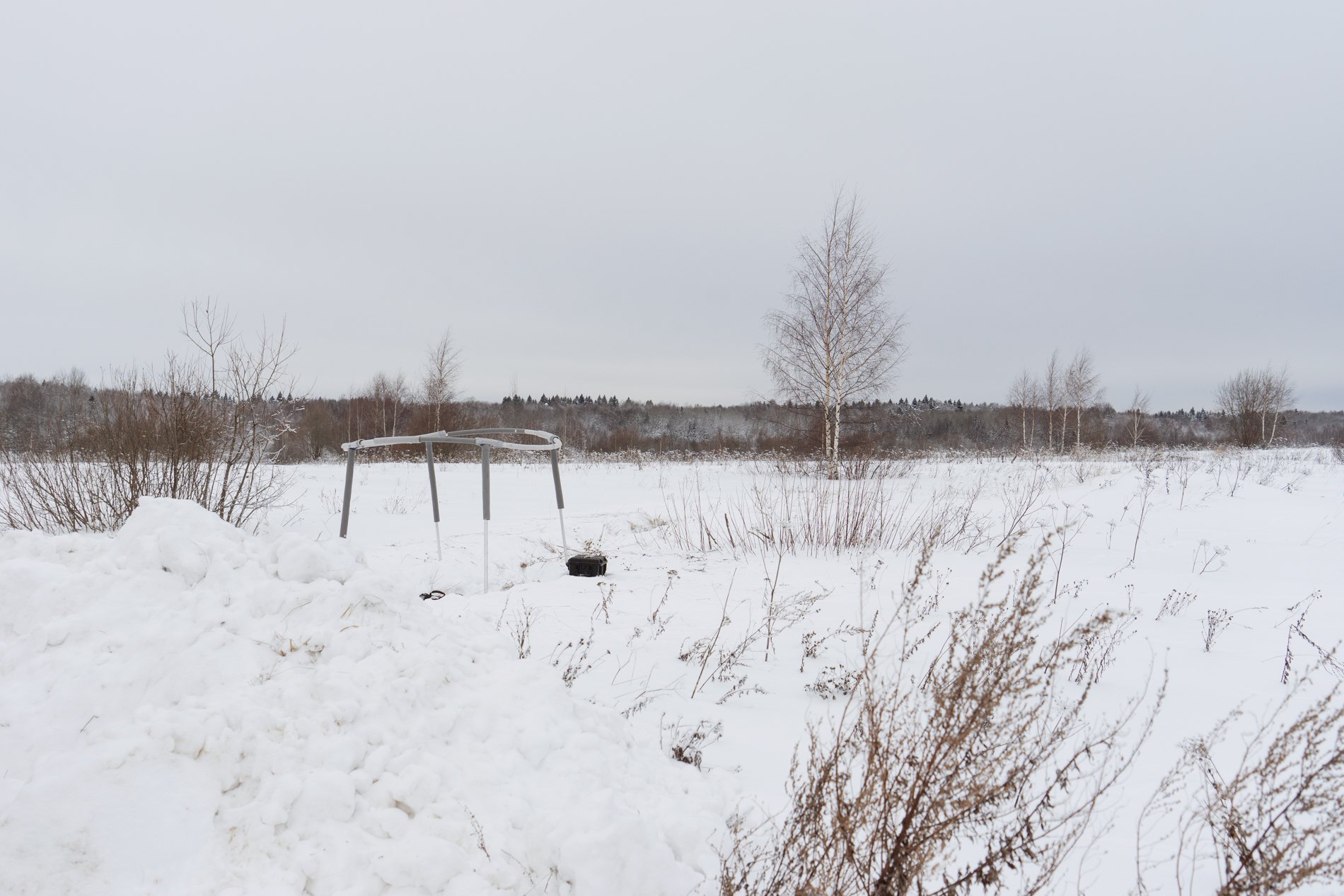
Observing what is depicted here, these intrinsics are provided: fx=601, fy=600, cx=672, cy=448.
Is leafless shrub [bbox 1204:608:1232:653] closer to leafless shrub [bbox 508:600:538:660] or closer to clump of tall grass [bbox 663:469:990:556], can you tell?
clump of tall grass [bbox 663:469:990:556]

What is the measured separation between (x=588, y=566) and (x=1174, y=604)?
15.7 ft

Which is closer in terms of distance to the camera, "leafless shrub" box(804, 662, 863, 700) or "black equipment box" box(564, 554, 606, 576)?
"leafless shrub" box(804, 662, 863, 700)

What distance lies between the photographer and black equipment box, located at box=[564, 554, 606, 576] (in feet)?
19.3

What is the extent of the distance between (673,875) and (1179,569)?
6337mm

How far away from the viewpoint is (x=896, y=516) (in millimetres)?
7500

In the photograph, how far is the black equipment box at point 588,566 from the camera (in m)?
5.89

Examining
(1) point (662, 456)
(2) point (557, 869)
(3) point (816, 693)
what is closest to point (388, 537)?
(3) point (816, 693)

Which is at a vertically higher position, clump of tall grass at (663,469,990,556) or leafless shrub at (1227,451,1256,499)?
leafless shrub at (1227,451,1256,499)

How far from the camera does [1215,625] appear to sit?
12.6ft

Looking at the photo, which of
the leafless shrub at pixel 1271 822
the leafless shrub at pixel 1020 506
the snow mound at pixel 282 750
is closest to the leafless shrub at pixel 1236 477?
the leafless shrub at pixel 1020 506

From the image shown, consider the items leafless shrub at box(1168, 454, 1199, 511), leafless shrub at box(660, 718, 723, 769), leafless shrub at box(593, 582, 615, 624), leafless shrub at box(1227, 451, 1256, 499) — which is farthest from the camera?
leafless shrub at box(1227, 451, 1256, 499)

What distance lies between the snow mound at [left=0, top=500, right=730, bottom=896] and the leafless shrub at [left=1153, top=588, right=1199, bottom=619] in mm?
4009


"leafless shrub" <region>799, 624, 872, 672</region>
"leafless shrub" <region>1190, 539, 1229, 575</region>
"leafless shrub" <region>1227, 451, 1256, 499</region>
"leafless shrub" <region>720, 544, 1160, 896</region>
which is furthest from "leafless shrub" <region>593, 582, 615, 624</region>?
"leafless shrub" <region>1227, 451, 1256, 499</region>

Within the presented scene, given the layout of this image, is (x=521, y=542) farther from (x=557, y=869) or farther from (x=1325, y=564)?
(x=1325, y=564)
